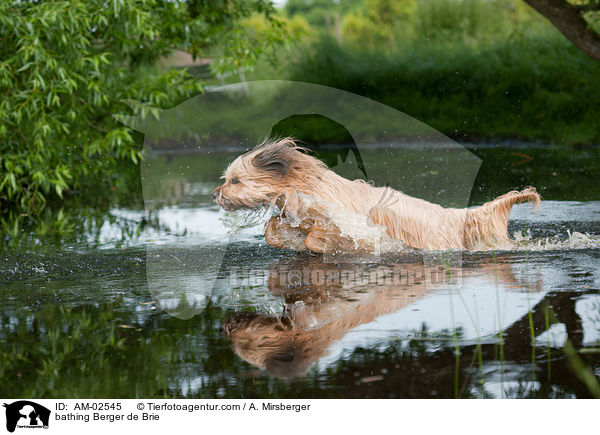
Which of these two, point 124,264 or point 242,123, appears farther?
point 242,123

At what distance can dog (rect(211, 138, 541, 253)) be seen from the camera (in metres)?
6.44

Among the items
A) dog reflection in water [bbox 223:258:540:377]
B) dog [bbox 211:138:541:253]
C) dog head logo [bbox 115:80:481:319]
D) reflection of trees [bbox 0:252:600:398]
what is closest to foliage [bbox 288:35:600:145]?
dog head logo [bbox 115:80:481:319]

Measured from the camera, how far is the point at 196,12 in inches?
561

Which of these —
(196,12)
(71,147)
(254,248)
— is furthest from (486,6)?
(254,248)

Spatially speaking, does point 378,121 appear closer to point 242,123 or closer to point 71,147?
point 242,123

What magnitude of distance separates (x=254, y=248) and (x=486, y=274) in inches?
99.4

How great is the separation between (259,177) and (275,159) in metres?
0.21

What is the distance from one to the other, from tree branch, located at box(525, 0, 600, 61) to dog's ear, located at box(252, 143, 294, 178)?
767 centimetres

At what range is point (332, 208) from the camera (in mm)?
6414
